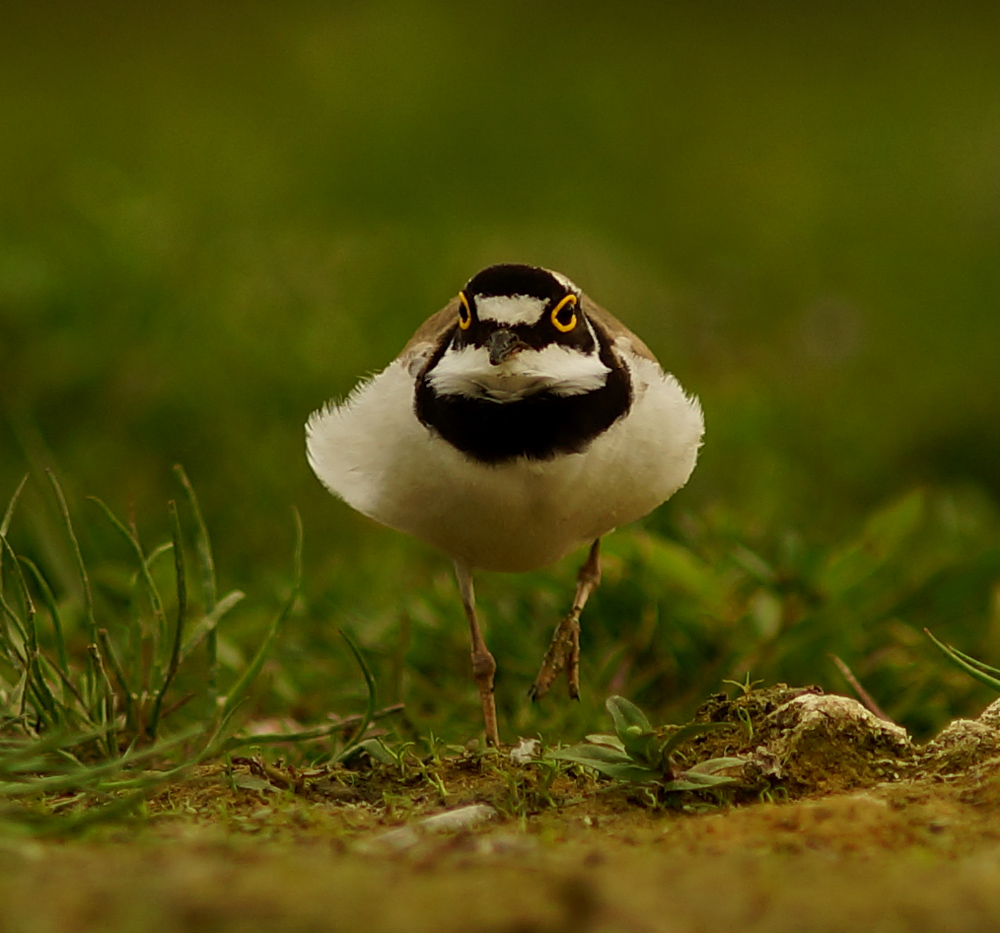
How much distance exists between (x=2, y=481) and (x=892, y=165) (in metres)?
9.97

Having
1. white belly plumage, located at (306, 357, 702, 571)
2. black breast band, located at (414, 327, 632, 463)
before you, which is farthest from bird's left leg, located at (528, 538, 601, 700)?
black breast band, located at (414, 327, 632, 463)

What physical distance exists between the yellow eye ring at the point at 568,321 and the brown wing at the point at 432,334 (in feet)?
1.25

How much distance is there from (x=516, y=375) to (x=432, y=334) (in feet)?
2.33

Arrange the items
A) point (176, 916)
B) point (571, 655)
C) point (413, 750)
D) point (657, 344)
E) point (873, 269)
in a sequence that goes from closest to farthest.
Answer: point (176, 916) < point (413, 750) < point (571, 655) < point (657, 344) < point (873, 269)

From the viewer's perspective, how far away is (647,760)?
3.16m

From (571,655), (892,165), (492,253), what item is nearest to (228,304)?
(492,253)

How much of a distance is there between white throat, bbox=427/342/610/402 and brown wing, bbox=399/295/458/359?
29cm

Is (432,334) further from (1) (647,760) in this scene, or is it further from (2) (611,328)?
(1) (647,760)

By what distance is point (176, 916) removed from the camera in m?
1.84

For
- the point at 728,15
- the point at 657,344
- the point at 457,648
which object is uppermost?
the point at 728,15

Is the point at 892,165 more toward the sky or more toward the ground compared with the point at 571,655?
more toward the sky

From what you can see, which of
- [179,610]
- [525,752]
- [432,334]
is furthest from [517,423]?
[179,610]

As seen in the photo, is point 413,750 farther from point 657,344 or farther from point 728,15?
point 728,15

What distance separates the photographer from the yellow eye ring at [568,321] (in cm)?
384
